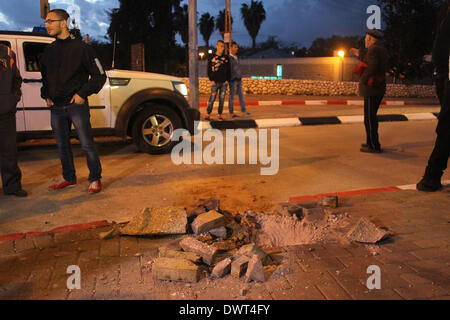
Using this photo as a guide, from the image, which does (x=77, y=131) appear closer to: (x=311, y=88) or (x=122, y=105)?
(x=122, y=105)

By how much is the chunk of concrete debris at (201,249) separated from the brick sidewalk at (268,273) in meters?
0.25

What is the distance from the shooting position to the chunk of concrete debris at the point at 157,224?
3920mm

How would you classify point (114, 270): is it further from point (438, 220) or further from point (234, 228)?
point (438, 220)

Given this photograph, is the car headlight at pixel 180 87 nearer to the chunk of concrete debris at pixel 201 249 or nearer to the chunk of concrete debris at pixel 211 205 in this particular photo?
the chunk of concrete debris at pixel 211 205

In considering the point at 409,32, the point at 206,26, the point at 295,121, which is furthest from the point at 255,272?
the point at 206,26

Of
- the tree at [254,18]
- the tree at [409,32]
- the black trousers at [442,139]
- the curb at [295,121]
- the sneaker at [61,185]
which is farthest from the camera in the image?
the tree at [254,18]

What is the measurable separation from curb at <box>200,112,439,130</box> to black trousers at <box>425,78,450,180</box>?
18.5ft

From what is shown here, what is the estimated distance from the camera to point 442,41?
494cm

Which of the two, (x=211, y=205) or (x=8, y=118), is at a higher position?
(x=8, y=118)

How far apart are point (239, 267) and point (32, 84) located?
4939 millimetres

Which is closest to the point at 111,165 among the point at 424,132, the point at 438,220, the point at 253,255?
the point at 253,255

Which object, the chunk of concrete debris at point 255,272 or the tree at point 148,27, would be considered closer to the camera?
the chunk of concrete debris at point 255,272

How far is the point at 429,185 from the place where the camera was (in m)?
5.16

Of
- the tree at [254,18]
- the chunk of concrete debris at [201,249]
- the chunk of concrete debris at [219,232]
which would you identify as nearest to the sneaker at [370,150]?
the chunk of concrete debris at [219,232]
